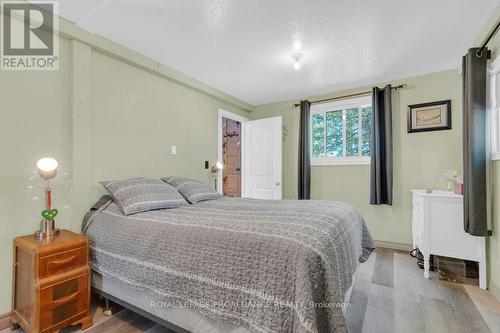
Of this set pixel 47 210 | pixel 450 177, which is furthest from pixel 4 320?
pixel 450 177

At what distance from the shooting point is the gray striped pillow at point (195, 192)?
8.16ft

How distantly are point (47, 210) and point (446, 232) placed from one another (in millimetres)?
3523

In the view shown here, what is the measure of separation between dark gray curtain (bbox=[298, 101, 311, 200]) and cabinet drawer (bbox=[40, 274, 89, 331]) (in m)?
3.04

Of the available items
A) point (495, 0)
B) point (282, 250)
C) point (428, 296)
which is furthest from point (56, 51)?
point (428, 296)

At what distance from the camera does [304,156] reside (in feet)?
13.1

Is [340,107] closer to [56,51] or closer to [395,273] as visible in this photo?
[395,273]

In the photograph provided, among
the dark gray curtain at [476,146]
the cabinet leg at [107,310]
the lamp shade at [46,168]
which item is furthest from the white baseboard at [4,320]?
the dark gray curtain at [476,146]

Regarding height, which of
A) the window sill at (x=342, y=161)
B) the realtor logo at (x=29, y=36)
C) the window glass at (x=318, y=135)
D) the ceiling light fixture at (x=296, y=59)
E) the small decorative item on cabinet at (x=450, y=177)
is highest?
the ceiling light fixture at (x=296, y=59)

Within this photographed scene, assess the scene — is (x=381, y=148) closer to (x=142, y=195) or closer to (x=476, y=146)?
(x=476, y=146)

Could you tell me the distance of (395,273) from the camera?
2613 mm

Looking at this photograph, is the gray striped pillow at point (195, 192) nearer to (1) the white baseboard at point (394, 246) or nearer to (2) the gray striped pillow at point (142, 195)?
(2) the gray striped pillow at point (142, 195)

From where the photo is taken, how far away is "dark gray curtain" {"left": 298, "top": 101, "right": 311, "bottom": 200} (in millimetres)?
3955

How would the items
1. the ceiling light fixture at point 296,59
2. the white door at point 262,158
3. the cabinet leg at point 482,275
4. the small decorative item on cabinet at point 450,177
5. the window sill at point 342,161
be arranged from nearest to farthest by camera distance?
1. the cabinet leg at point 482,275
2. the ceiling light fixture at point 296,59
3. the small decorative item on cabinet at point 450,177
4. the window sill at point 342,161
5. the white door at point 262,158

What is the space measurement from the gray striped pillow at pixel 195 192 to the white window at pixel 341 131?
208cm
